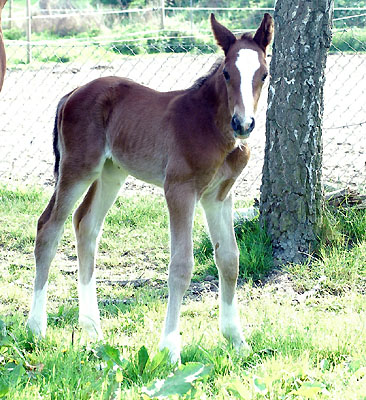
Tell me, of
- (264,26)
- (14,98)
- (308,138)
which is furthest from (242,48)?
(14,98)

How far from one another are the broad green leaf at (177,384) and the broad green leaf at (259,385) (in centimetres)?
23

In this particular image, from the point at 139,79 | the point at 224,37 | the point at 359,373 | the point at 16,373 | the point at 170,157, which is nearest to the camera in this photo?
the point at 16,373

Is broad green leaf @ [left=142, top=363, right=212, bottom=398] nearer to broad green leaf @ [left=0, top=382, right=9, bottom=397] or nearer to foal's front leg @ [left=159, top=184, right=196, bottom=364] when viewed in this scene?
broad green leaf @ [left=0, top=382, right=9, bottom=397]

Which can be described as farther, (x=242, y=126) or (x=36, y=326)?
(x=36, y=326)

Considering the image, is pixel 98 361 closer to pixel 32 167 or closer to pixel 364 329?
pixel 364 329

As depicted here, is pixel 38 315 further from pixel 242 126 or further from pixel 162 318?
pixel 242 126

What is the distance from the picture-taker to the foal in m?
3.66

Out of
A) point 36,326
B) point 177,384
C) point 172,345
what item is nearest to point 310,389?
point 177,384

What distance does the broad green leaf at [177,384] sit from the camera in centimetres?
275

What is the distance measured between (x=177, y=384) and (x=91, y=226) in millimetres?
1821

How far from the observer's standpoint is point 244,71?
137 inches

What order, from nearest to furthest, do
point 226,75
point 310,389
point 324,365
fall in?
point 310,389 < point 324,365 < point 226,75

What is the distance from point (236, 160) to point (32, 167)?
4248mm

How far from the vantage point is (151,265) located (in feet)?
17.9
